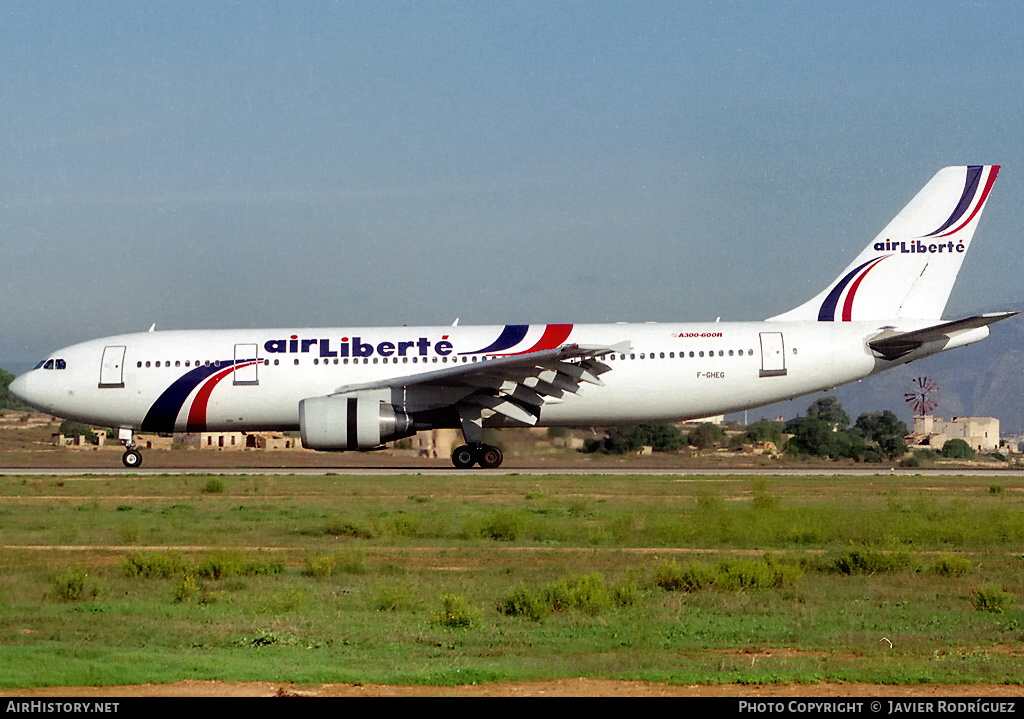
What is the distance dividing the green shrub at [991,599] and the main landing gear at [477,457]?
19838 mm

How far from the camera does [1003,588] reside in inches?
503

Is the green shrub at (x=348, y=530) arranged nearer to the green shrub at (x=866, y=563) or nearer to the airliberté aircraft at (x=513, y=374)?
the green shrub at (x=866, y=563)

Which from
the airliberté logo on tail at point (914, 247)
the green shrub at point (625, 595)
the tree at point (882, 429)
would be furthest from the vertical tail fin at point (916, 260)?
the green shrub at point (625, 595)

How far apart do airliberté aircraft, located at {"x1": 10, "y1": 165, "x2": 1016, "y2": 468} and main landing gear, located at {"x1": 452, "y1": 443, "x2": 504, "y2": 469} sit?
4cm

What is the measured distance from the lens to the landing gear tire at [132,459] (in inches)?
1275

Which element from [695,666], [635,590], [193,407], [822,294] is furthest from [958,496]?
[193,407]

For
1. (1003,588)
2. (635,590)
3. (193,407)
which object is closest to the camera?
(635,590)

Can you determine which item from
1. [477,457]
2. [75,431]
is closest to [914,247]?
[477,457]

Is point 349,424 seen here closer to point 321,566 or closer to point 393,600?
point 321,566

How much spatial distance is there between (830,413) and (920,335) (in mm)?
39188

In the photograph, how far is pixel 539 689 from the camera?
26.3 feet

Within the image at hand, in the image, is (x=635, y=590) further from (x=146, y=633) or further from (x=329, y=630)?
(x=146, y=633)

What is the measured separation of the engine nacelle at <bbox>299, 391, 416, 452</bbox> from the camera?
28281 mm
